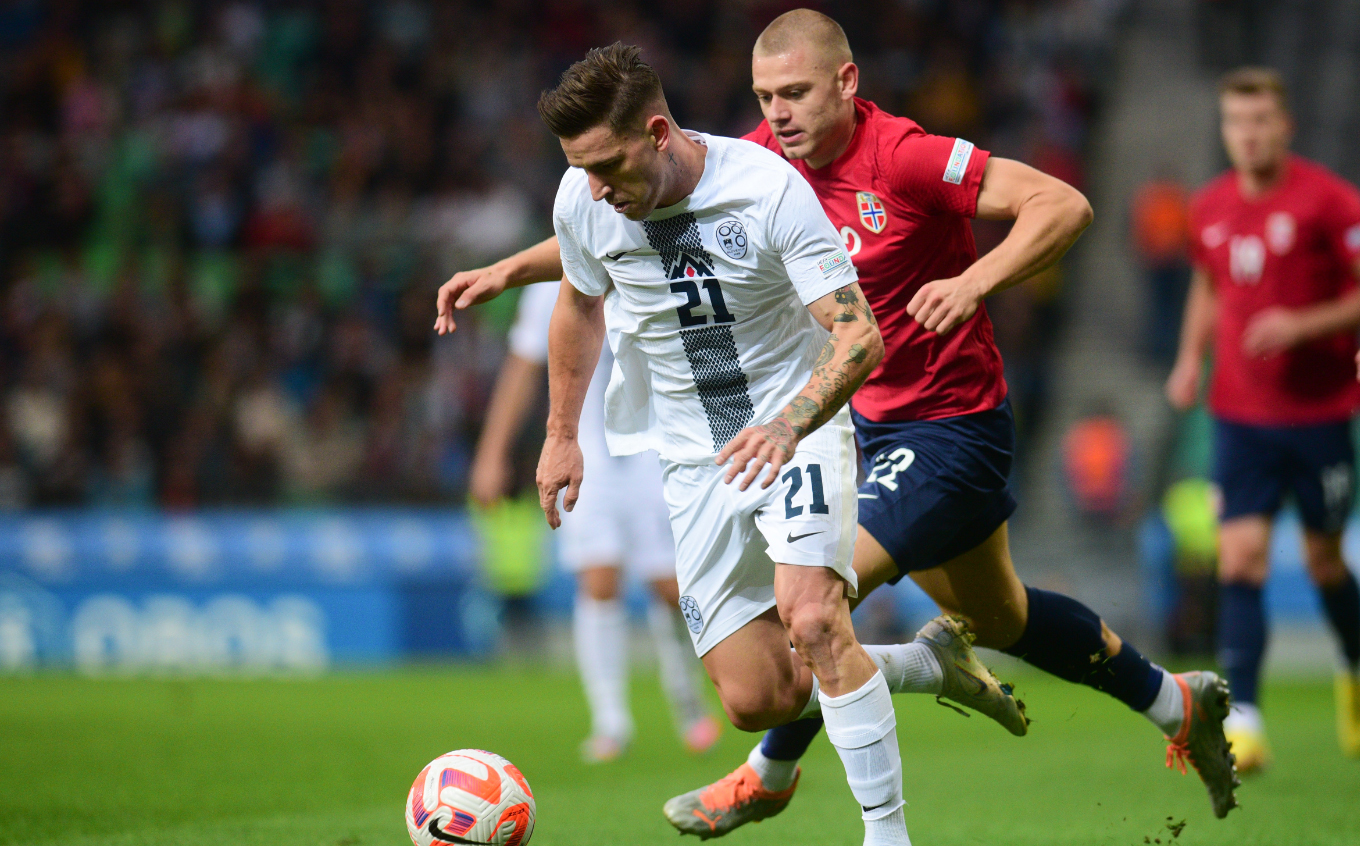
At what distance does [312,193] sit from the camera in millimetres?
16719

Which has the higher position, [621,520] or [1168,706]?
[1168,706]

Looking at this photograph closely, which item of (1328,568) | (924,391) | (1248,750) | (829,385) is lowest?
(1248,750)

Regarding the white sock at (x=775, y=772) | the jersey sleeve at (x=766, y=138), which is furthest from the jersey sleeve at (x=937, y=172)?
the white sock at (x=775, y=772)

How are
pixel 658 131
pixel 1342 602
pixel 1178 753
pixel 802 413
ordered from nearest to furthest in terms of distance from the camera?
1. pixel 802 413
2. pixel 658 131
3. pixel 1178 753
4. pixel 1342 602

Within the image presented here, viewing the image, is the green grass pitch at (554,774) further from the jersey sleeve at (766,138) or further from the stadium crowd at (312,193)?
the stadium crowd at (312,193)

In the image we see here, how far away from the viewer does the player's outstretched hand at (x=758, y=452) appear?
3.45m

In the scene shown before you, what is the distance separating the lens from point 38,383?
49.0 ft

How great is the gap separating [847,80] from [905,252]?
53 cm

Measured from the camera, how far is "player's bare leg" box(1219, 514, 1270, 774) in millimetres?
6281

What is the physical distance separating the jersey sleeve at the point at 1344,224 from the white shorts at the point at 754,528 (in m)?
3.33

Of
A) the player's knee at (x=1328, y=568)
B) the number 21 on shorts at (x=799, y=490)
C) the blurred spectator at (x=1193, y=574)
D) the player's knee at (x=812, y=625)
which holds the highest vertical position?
→ the number 21 on shorts at (x=799, y=490)

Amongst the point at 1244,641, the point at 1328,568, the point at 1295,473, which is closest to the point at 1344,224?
the point at 1295,473

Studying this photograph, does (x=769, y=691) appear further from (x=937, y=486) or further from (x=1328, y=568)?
(x=1328, y=568)

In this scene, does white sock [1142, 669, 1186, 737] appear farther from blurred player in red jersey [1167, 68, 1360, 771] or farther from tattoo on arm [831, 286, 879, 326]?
tattoo on arm [831, 286, 879, 326]
